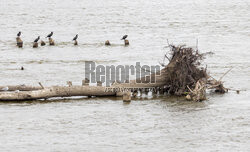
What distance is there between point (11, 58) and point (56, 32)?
11196 mm

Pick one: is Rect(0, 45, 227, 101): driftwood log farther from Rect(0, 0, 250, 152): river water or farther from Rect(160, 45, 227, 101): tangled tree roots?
Rect(0, 0, 250, 152): river water

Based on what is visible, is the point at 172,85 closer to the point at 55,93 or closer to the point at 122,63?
the point at 55,93

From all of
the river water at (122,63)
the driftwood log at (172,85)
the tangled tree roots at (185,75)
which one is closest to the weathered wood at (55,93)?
the driftwood log at (172,85)

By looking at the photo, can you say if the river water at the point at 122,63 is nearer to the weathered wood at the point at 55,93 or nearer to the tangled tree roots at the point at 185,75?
the weathered wood at the point at 55,93

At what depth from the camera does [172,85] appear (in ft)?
63.6

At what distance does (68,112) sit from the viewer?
17.4 meters

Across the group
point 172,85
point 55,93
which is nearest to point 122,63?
point 172,85

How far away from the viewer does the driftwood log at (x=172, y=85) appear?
61.3 ft

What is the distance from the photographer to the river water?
14.8 meters

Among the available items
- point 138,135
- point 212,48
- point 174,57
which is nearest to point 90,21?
point 212,48

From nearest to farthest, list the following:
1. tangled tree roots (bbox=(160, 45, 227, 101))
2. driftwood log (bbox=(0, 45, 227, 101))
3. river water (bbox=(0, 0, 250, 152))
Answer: river water (bbox=(0, 0, 250, 152)) → driftwood log (bbox=(0, 45, 227, 101)) → tangled tree roots (bbox=(160, 45, 227, 101))

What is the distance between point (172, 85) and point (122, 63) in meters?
7.03

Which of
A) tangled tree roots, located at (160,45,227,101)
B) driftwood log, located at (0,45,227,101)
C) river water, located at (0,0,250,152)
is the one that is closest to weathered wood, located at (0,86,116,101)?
driftwood log, located at (0,45,227,101)

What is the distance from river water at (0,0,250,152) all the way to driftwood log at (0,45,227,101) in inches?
13.0
